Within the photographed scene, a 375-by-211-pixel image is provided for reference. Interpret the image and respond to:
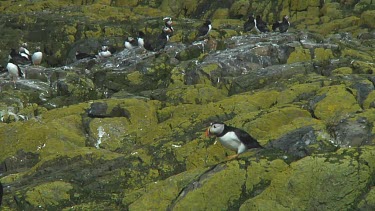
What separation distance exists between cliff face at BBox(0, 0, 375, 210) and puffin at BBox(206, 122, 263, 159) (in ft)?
1.39

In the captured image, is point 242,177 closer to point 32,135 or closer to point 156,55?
point 32,135

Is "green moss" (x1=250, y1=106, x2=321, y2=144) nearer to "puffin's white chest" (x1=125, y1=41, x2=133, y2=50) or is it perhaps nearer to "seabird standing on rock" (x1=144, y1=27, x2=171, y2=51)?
"seabird standing on rock" (x1=144, y1=27, x2=171, y2=51)

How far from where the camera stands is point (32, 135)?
21.8 metres

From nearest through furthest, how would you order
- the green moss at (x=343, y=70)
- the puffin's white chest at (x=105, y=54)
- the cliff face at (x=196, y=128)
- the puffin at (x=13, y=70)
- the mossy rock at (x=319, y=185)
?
1. the mossy rock at (x=319, y=185)
2. the cliff face at (x=196, y=128)
3. the green moss at (x=343, y=70)
4. the puffin at (x=13, y=70)
5. the puffin's white chest at (x=105, y=54)

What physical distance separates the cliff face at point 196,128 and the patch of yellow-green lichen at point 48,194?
0.03 metres

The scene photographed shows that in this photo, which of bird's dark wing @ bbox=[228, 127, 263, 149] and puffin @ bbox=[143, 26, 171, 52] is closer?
bird's dark wing @ bbox=[228, 127, 263, 149]

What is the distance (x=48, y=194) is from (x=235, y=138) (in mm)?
4977

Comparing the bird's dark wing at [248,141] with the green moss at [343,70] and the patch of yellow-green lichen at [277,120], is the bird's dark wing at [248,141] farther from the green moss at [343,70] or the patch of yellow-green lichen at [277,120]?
the green moss at [343,70]

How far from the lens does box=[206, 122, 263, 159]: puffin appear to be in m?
13.7

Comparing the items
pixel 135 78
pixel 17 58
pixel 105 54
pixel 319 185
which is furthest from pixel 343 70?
pixel 17 58

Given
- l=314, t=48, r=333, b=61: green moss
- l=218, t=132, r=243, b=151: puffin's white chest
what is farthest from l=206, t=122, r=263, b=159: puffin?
l=314, t=48, r=333, b=61: green moss

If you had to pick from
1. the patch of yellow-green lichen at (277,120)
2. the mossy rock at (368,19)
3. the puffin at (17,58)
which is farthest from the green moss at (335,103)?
the mossy rock at (368,19)

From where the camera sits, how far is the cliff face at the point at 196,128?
12141 mm

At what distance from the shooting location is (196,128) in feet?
64.8
